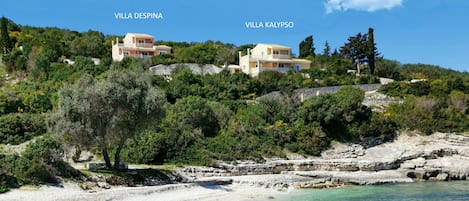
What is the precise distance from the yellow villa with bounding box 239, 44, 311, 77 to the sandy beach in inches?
1422

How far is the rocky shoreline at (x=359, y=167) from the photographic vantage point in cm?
3022

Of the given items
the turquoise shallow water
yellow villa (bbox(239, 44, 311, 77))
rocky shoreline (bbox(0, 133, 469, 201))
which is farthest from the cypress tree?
the turquoise shallow water

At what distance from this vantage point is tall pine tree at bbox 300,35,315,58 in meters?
80.2

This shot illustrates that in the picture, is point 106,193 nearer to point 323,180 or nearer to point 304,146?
point 323,180

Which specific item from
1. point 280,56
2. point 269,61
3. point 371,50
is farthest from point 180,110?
point 371,50

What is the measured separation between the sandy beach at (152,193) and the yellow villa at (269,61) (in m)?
36.1

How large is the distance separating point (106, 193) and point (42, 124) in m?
16.6

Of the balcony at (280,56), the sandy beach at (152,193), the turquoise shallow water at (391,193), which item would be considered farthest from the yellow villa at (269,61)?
the sandy beach at (152,193)

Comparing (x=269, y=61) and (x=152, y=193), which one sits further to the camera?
(x=269, y=61)

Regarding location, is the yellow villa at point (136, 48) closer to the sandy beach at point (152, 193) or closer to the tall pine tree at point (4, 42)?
the tall pine tree at point (4, 42)

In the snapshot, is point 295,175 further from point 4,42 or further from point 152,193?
point 4,42

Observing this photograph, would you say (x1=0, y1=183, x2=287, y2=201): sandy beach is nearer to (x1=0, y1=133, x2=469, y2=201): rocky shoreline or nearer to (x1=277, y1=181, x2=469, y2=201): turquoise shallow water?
(x1=0, y1=133, x2=469, y2=201): rocky shoreline

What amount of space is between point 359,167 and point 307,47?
47.6 m

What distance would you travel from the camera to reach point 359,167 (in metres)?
34.8
